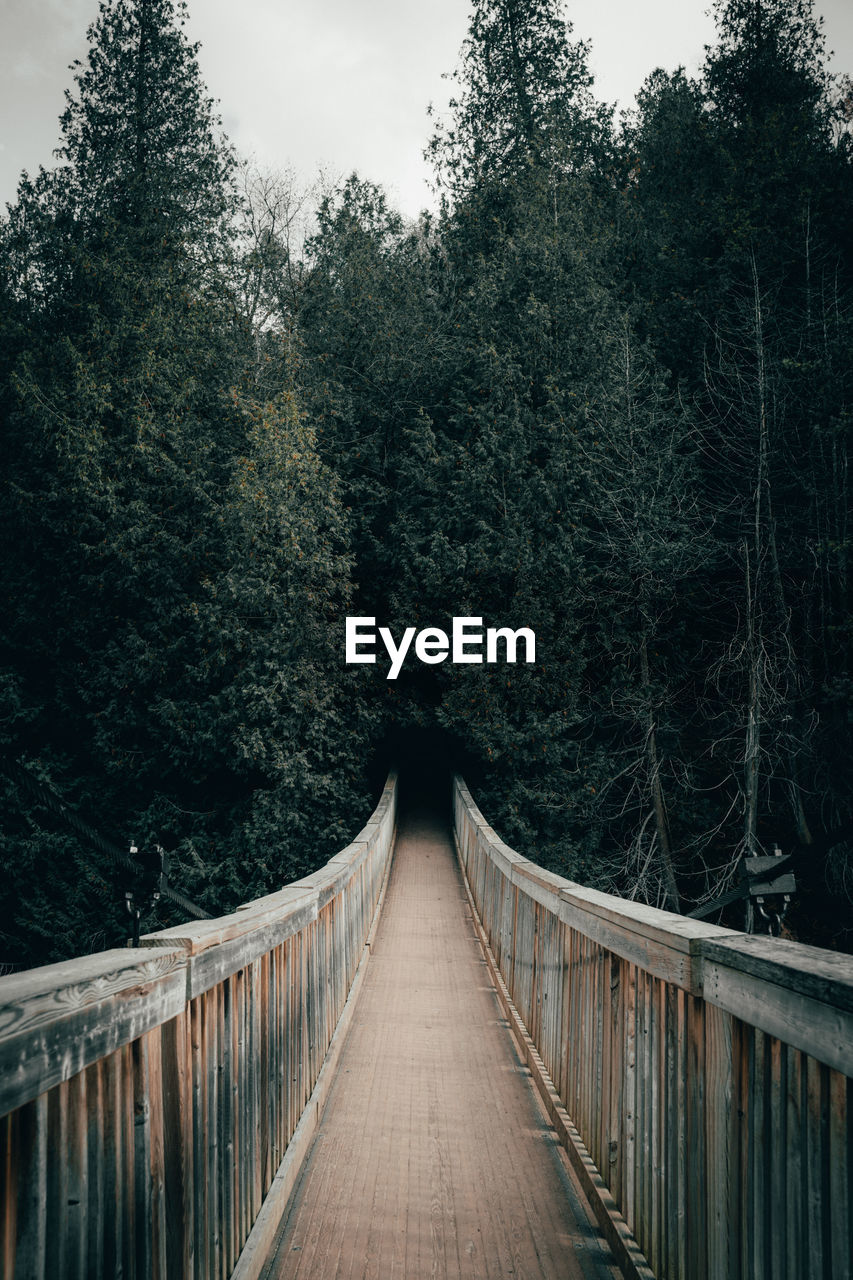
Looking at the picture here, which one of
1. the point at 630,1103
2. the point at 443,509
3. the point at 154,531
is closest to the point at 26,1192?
the point at 630,1103

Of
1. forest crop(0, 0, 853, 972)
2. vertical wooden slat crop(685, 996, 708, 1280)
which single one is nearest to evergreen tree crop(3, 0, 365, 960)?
forest crop(0, 0, 853, 972)

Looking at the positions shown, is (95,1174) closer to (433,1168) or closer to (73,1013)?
(73,1013)

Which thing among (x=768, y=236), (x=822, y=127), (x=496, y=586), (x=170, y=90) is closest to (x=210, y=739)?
(x=496, y=586)

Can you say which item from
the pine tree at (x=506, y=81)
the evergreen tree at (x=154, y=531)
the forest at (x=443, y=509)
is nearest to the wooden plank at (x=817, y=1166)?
the forest at (x=443, y=509)

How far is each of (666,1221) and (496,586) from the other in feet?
61.8

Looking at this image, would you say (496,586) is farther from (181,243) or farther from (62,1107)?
(62,1107)

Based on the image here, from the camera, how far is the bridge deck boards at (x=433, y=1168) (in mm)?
2902

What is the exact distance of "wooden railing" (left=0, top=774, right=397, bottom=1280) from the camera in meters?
1.32

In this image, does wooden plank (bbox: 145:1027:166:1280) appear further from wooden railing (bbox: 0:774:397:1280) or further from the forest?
the forest

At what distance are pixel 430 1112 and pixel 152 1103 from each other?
2.92 meters

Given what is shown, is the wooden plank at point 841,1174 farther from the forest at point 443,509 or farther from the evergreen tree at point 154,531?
the evergreen tree at point 154,531

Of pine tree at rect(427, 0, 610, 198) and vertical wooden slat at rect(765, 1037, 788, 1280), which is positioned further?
pine tree at rect(427, 0, 610, 198)

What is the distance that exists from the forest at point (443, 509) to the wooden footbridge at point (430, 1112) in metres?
14.5

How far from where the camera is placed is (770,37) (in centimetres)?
2338
